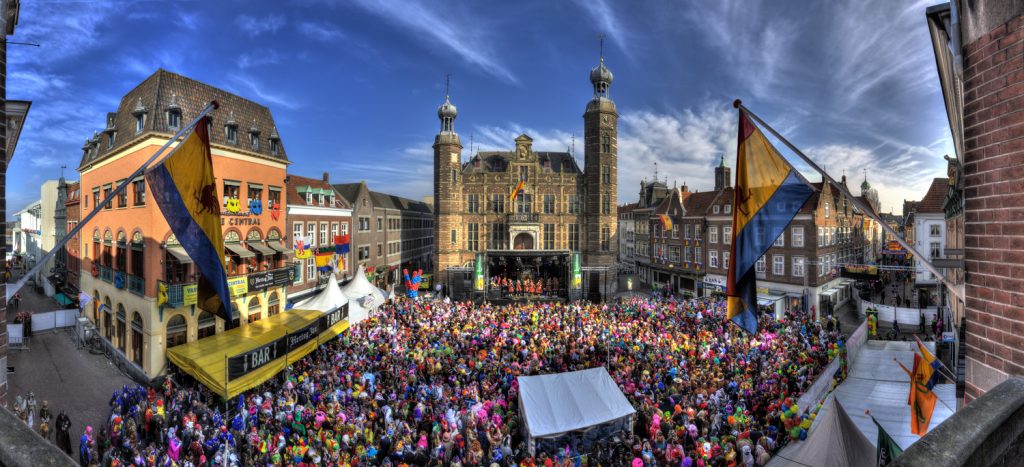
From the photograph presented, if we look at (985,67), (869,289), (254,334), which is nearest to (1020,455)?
(985,67)

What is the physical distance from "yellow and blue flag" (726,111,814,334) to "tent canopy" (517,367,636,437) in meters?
5.26

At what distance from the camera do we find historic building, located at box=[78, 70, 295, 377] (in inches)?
698

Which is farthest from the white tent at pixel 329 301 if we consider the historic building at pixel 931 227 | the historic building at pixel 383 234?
the historic building at pixel 931 227

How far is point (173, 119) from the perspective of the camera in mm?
18547

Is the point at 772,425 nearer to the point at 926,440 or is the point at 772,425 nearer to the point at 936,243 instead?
the point at 926,440

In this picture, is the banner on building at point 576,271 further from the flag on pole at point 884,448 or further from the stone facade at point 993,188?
the stone facade at point 993,188

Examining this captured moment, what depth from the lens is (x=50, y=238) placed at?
4434 centimetres

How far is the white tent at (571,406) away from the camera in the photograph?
35.8 ft

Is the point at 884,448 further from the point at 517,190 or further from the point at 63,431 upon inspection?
the point at 517,190

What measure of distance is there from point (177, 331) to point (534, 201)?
30614 millimetres

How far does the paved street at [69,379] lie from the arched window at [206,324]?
10.3 feet

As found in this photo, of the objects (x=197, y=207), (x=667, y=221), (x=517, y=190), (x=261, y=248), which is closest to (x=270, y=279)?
(x=261, y=248)

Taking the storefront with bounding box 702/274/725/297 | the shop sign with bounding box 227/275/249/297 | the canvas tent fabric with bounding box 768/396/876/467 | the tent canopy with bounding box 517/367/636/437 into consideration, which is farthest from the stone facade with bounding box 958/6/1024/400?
the storefront with bounding box 702/274/725/297

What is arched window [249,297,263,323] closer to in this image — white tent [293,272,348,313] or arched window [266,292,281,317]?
arched window [266,292,281,317]
